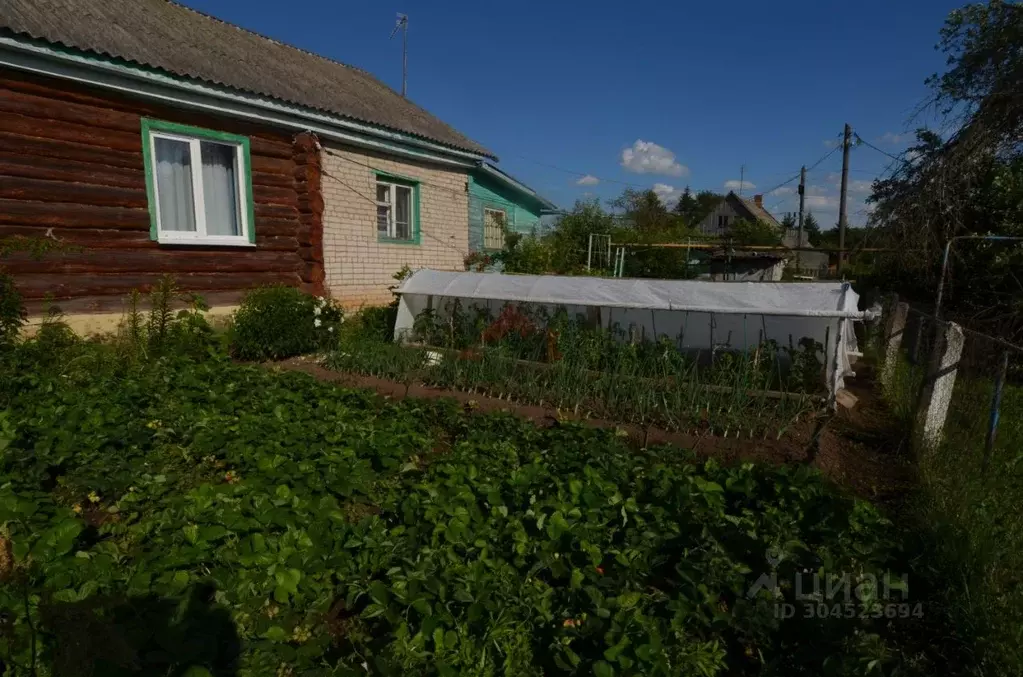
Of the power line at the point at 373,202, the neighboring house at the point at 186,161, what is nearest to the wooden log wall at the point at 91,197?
the neighboring house at the point at 186,161

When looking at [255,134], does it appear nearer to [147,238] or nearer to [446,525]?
[147,238]

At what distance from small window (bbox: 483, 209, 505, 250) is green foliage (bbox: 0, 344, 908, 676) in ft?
34.2

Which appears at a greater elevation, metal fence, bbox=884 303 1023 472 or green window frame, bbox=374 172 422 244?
green window frame, bbox=374 172 422 244

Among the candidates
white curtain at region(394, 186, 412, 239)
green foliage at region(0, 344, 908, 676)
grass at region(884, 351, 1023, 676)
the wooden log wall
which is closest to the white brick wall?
white curtain at region(394, 186, 412, 239)

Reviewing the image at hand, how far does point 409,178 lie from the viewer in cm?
Result: 1081

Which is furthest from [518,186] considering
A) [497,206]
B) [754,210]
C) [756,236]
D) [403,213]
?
[754,210]

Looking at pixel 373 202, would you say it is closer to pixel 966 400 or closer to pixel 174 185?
pixel 174 185

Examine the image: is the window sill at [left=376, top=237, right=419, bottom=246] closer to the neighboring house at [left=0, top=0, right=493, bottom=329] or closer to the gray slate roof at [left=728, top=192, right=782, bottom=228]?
the neighboring house at [left=0, top=0, right=493, bottom=329]

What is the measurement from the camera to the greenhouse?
5.45 m

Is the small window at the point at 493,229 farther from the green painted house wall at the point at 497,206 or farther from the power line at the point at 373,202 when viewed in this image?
the power line at the point at 373,202

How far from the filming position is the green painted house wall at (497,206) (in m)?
12.9

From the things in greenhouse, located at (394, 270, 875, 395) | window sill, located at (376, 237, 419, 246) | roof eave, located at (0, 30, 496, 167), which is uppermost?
roof eave, located at (0, 30, 496, 167)

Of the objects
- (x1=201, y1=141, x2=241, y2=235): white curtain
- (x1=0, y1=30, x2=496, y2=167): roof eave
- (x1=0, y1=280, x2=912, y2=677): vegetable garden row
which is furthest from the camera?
(x1=201, y1=141, x2=241, y2=235): white curtain

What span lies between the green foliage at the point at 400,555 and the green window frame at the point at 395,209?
715cm
